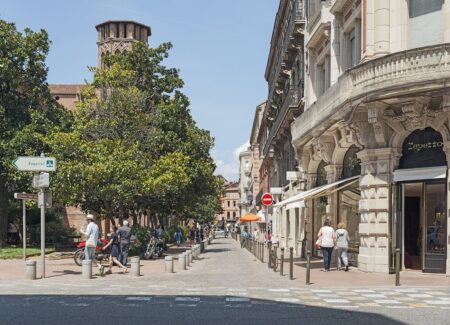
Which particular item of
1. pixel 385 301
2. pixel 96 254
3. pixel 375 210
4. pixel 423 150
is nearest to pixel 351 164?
pixel 375 210

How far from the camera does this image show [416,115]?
18.2 m

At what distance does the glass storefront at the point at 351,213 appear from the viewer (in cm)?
2252

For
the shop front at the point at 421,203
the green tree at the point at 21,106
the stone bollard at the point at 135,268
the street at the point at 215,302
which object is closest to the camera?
the street at the point at 215,302

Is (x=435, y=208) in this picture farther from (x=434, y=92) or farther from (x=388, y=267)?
(x=434, y=92)

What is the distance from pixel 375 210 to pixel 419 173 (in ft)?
5.94

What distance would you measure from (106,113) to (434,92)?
18.1m

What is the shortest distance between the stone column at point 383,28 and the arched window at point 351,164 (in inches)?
180

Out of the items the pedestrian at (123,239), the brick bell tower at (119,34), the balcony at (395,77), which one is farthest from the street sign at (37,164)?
the brick bell tower at (119,34)

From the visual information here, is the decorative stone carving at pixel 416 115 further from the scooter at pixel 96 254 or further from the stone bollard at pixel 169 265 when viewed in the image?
the scooter at pixel 96 254

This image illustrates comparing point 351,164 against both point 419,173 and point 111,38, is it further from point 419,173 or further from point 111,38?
point 111,38

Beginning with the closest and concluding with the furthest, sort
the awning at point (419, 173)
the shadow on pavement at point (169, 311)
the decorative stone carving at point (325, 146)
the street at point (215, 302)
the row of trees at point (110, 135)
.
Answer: the shadow on pavement at point (169, 311), the street at point (215, 302), the awning at point (419, 173), the decorative stone carving at point (325, 146), the row of trees at point (110, 135)

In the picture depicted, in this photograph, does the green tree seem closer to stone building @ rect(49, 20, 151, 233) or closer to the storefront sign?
the storefront sign

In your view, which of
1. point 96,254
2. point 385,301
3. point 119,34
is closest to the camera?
point 385,301

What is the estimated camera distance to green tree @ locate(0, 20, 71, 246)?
1359 inches
